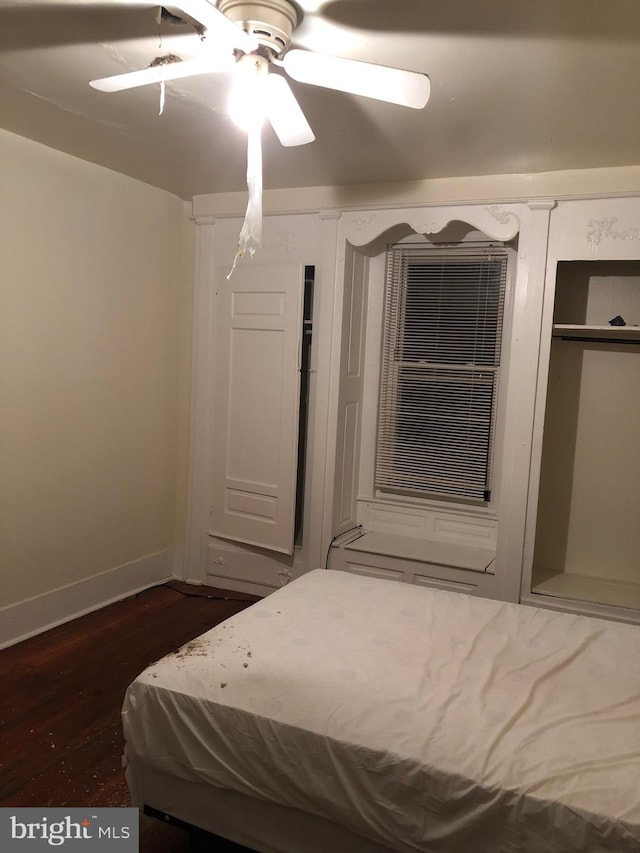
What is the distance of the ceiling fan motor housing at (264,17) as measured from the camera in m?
1.80

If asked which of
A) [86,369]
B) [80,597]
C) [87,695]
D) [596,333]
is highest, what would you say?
[596,333]

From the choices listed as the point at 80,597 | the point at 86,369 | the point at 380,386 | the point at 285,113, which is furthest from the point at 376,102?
the point at 80,597

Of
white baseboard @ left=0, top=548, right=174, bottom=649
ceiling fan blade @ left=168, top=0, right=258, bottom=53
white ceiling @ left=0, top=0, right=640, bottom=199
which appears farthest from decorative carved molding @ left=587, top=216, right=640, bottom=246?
white baseboard @ left=0, top=548, right=174, bottom=649

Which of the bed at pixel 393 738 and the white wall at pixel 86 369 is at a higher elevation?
the white wall at pixel 86 369

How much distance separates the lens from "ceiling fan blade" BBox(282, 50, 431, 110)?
1.78 meters

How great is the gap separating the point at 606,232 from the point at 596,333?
0.62 meters

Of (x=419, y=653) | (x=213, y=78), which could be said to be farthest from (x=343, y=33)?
(x=419, y=653)

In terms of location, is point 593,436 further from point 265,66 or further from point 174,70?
point 174,70

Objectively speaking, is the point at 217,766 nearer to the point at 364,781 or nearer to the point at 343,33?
the point at 364,781

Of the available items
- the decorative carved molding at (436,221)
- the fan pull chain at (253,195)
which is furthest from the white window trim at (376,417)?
the fan pull chain at (253,195)

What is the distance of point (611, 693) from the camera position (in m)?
1.87

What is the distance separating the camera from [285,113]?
218 centimetres

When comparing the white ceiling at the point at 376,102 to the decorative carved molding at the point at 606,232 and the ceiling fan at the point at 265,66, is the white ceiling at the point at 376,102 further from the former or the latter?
the decorative carved molding at the point at 606,232

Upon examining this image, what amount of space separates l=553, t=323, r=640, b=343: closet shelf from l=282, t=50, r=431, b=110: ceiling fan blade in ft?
5.70
